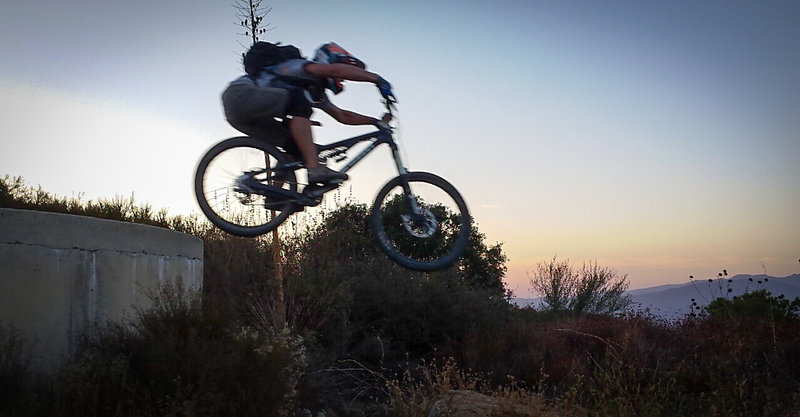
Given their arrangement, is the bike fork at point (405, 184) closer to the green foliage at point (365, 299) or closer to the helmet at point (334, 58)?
the helmet at point (334, 58)

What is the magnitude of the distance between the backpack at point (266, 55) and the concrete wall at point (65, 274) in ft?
18.1

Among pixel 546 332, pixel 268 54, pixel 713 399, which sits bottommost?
pixel 713 399

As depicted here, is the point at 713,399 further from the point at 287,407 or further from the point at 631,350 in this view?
the point at 287,407

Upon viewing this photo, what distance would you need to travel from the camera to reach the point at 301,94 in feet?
15.4

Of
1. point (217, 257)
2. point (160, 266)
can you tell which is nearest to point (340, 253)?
point (217, 257)

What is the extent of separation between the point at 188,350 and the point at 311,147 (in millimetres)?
4591

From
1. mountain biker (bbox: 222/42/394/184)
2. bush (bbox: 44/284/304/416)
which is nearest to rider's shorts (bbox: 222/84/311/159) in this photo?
mountain biker (bbox: 222/42/394/184)

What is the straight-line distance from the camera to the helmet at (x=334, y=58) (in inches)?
176

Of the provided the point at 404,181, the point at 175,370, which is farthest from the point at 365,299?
the point at 404,181

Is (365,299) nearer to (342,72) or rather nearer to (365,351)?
(365,351)

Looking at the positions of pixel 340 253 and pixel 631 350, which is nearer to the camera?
pixel 631 350

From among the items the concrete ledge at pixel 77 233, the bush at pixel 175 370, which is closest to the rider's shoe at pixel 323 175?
the bush at pixel 175 370

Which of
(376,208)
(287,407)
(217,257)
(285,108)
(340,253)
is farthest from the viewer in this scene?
(340,253)

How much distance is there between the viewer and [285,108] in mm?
4660
